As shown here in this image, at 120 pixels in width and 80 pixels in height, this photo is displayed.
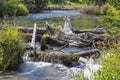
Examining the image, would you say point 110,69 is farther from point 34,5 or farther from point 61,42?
point 34,5

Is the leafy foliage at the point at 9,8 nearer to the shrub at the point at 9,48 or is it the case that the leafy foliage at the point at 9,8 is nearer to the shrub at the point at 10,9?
the shrub at the point at 10,9

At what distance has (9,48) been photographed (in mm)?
14367

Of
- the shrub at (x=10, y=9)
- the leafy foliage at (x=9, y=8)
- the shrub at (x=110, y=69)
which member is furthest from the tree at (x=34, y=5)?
the shrub at (x=110, y=69)

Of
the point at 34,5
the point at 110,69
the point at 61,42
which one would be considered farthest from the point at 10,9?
the point at 110,69

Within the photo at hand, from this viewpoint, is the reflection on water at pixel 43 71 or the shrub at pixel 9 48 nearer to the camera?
the reflection on water at pixel 43 71

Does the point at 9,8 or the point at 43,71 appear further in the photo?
the point at 9,8

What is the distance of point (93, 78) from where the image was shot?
7.17 m

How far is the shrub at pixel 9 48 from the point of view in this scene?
14.3 m

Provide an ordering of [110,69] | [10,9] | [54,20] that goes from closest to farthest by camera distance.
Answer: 1. [110,69]
2. [54,20]
3. [10,9]

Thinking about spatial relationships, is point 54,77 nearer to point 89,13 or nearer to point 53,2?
point 89,13

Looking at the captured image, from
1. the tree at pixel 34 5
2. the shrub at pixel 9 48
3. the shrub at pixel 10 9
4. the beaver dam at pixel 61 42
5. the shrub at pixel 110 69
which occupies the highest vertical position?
the shrub at pixel 110 69

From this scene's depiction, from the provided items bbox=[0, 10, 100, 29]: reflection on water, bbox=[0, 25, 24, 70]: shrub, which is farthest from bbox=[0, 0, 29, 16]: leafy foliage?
bbox=[0, 25, 24, 70]: shrub

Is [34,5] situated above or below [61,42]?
below

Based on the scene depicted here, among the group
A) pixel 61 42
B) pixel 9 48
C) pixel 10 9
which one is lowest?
pixel 10 9
